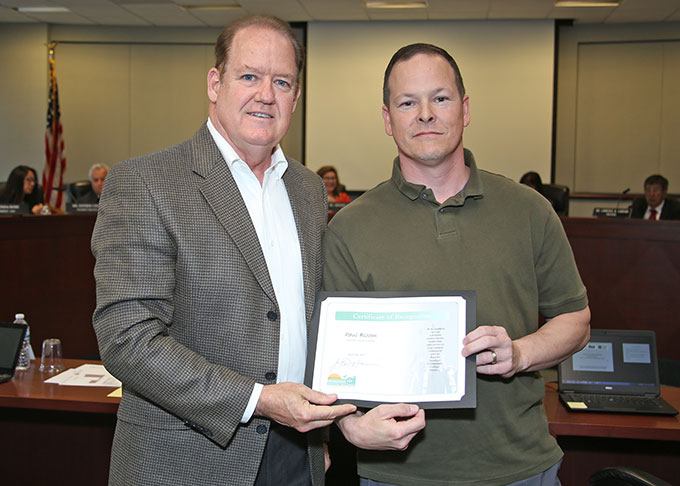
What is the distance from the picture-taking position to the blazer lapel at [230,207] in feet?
4.79

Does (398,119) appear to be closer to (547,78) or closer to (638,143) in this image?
(547,78)

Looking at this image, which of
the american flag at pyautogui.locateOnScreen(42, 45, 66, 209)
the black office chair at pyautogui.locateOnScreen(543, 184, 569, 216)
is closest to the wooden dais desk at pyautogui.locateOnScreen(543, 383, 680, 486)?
the black office chair at pyautogui.locateOnScreen(543, 184, 569, 216)

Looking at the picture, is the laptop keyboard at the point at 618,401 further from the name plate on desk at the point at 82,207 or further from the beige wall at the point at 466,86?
the beige wall at the point at 466,86

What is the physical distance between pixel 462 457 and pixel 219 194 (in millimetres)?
842

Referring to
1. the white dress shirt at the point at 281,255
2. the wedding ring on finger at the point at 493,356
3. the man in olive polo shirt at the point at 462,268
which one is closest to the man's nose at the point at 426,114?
the man in olive polo shirt at the point at 462,268

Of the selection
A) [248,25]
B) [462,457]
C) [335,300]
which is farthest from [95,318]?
[462,457]

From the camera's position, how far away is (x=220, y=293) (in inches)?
56.1

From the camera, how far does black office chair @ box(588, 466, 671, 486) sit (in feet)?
4.92

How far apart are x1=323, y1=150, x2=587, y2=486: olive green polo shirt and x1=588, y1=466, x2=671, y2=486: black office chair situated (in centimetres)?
17

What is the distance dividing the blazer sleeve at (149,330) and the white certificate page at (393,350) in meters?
0.21

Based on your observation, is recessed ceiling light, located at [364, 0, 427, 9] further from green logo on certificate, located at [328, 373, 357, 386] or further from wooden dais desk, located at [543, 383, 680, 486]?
green logo on certificate, located at [328, 373, 357, 386]

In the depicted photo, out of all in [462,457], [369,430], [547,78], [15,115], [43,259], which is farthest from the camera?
[15,115]

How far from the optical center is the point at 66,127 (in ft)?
34.1

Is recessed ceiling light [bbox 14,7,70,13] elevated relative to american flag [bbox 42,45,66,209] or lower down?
elevated
